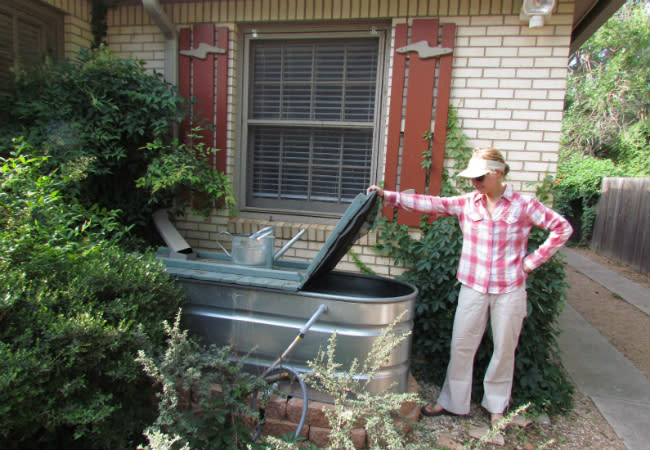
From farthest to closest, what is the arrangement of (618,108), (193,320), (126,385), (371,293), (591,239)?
(618,108), (591,239), (371,293), (193,320), (126,385)

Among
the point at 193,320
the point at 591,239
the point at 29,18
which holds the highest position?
the point at 29,18

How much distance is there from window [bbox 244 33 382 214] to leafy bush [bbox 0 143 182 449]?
74.3 inches

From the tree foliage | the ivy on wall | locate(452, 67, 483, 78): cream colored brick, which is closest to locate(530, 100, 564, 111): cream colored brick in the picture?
locate(452, 67, 483, 78): cream colored brick

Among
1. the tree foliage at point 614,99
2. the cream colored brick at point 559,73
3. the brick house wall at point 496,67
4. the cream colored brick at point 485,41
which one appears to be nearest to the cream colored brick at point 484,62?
the brick house wall at point 496,67

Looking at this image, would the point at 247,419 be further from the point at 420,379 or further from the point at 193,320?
the point at 420,379

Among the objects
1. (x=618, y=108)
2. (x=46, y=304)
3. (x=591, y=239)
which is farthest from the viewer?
(x=618, y=108)

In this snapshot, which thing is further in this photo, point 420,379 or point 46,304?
point 420,379

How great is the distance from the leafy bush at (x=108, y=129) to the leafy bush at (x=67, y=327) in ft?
3.07

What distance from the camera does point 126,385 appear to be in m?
2.16

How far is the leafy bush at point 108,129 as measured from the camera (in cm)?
321

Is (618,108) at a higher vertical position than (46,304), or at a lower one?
higher

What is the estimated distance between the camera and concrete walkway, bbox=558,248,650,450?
3.07 m

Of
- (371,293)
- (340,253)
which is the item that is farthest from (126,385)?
(371,293)

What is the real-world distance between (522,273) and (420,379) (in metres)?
1.35
